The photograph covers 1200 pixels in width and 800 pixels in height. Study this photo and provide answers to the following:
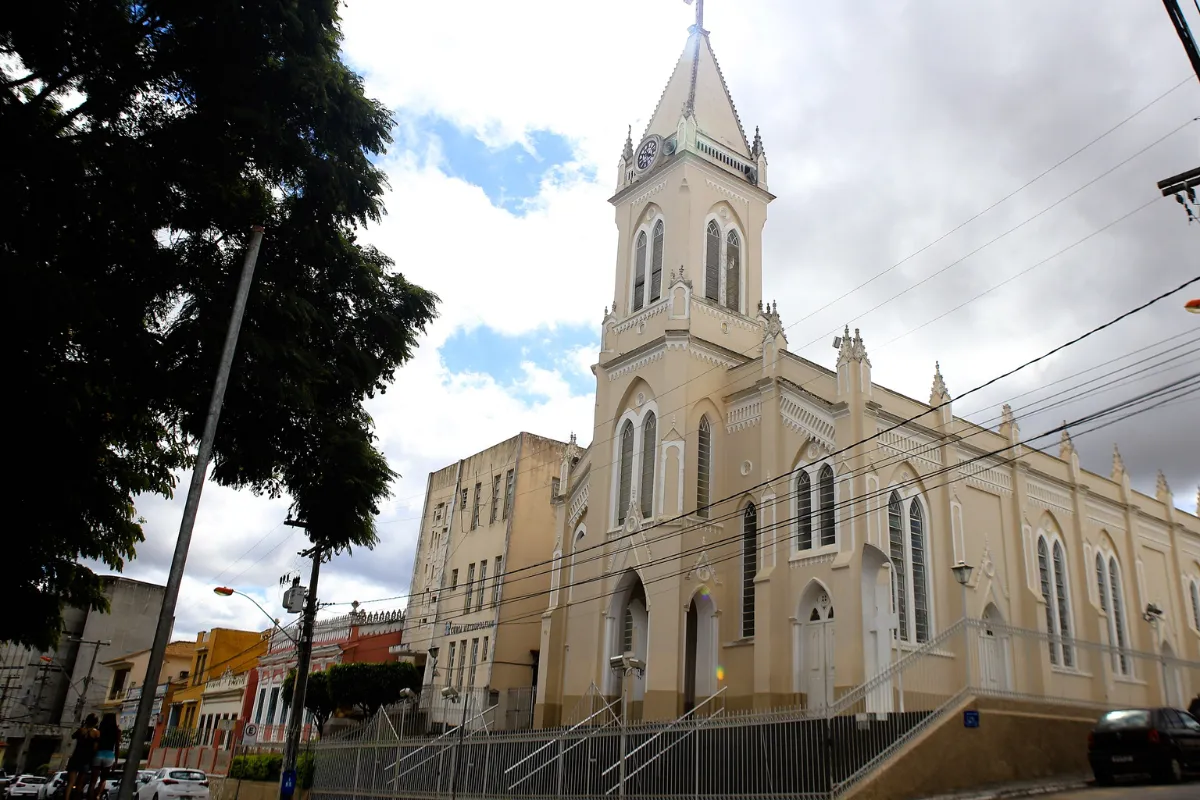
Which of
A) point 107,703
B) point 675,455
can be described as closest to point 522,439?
point 675,455

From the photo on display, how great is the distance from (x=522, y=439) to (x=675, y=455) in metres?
12.9

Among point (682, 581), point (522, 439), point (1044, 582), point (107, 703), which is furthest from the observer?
point (107, 703)

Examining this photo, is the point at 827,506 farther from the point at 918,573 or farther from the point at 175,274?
the point at 175,274

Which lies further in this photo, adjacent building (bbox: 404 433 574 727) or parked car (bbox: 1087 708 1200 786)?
adjacent building (bbox: 404 433 574 727)

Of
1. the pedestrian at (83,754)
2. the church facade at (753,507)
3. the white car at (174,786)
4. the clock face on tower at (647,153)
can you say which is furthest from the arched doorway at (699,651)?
the pedestrian at (83,754)

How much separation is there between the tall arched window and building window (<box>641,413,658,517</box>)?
184 inches

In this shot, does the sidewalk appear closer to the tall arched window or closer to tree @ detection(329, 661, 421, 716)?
the tall arched window

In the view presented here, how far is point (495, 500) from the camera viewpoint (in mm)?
40000

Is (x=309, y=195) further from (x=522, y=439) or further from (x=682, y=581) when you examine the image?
(x=522, y=439)

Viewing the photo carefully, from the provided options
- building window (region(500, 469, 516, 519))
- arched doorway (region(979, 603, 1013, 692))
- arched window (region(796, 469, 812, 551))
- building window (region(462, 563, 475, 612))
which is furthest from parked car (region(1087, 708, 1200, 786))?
building window (region(462, 563, 475, 612))

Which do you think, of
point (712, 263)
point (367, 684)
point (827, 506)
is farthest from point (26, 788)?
point (712, 263)

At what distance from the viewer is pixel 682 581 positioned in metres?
26.3

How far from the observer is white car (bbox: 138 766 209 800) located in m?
24.1

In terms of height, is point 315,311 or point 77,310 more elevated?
point 315,311
